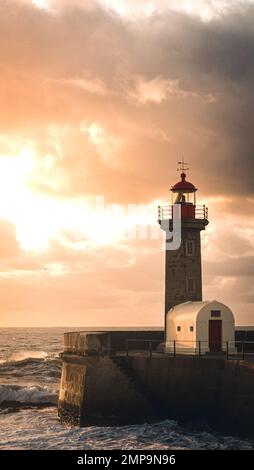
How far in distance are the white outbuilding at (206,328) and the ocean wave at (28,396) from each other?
27.0ft

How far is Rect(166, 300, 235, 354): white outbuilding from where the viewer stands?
90.7 ft

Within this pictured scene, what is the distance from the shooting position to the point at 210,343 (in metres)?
27.8

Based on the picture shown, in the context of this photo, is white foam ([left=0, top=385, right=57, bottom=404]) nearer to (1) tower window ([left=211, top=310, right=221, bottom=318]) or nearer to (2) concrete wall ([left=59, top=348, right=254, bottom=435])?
(2) concrete wall ([left=59, top=348, right=254, bottom=435])

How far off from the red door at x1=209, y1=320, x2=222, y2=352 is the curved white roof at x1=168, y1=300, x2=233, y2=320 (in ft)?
2.36

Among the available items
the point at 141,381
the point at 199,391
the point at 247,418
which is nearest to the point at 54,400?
the point at 141,381

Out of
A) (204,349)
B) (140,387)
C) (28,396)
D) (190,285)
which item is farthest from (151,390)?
(28,396)

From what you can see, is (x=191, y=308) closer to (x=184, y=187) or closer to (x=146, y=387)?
(x=146, y=387)

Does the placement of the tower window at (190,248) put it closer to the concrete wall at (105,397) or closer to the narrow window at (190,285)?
the narrow window at (190,285)

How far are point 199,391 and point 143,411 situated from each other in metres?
2.54

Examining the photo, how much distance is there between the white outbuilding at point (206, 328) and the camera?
90.7ft

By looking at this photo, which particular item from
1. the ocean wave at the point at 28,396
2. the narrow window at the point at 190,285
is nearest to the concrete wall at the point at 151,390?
the narrow window at the point at 190,285
